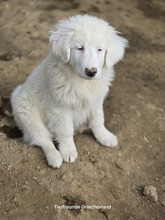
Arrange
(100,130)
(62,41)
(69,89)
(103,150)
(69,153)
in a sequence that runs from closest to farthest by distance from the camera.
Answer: (62,41), (69,89), (69,153), (103,150), (100,130)

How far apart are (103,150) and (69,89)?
81cm

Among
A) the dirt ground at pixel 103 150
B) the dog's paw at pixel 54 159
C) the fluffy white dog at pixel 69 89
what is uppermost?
the fluffy white dog at pixel 69 89

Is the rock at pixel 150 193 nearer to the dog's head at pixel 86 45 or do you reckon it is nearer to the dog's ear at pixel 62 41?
the dog's head at pixel 86 45

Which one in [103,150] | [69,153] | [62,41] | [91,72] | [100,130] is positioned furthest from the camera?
[100,130]

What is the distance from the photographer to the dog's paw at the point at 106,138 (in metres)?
4.55

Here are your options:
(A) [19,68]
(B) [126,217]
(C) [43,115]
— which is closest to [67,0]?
(A) [19,68]

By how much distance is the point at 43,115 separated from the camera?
448 cm

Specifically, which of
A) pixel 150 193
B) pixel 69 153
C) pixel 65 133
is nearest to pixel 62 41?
pixel 65 133

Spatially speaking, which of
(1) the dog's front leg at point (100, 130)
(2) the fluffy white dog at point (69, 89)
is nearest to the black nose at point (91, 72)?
(2) the fluffy white dog at point (69, 89)

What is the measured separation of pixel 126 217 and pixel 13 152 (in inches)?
53.6

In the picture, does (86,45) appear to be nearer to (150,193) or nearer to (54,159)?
(54,159)

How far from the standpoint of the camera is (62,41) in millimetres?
3957

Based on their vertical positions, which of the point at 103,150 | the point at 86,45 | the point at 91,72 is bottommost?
the point at 103,150

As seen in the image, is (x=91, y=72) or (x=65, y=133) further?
(x=65, y=133)
